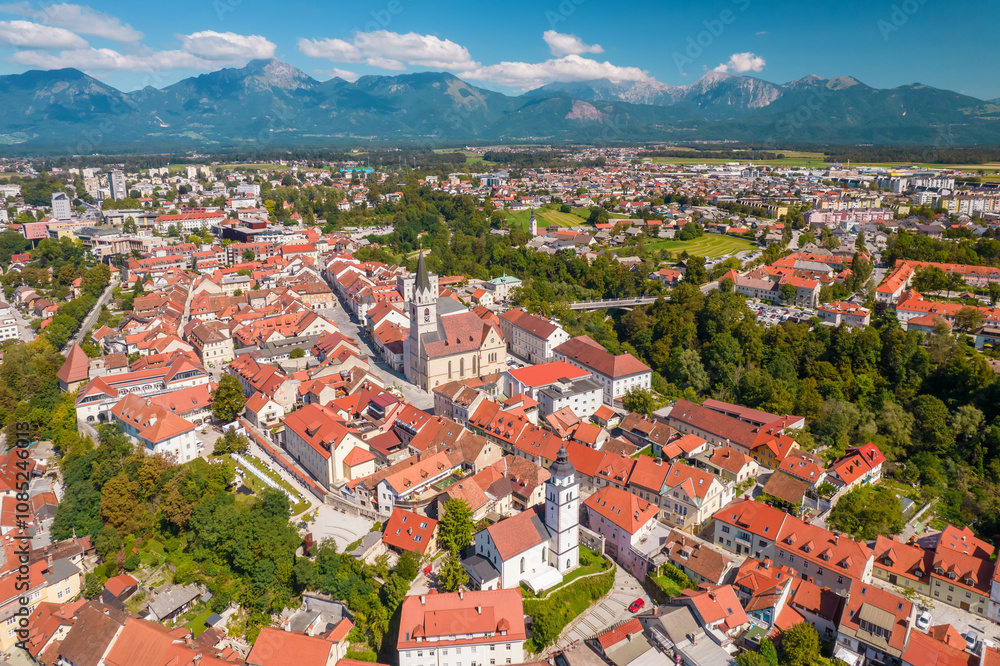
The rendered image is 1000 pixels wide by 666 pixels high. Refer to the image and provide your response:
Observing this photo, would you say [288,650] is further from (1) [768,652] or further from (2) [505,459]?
(1) [768,652]

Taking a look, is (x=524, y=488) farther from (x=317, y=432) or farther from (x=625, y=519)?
(x=317, y=432)

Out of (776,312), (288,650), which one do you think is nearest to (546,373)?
(288,650)

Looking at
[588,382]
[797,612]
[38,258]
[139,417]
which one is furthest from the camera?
[38,258]

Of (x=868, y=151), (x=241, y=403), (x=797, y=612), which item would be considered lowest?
(x=797, y=612)

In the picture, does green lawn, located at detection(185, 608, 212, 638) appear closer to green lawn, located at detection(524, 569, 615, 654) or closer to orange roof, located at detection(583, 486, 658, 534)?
green lawn, located at detection(524, 569, 615, 654)

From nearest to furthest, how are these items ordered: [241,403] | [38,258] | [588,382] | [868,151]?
1. [241,403]
2. [588,382]
3. [38,258]
4. [868,151]

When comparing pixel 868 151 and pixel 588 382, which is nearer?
pixel 588 382

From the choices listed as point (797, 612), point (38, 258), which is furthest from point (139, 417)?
point (38, 258)

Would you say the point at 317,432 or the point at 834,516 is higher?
the point at 317,432
